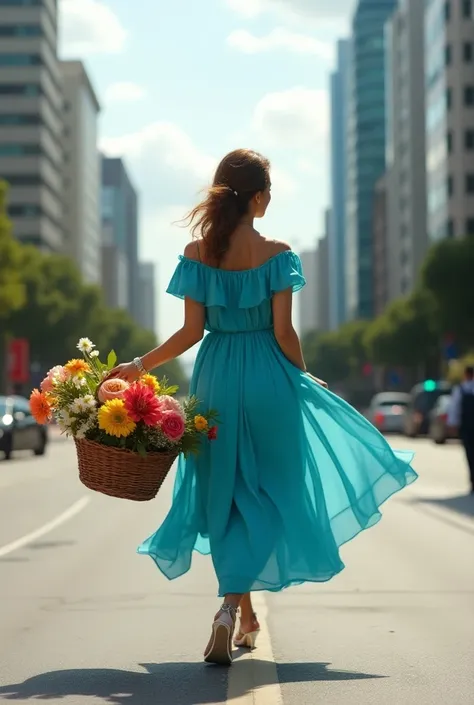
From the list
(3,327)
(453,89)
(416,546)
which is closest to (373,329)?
(453,89)

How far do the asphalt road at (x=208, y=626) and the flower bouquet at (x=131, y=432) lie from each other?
2.61 ft

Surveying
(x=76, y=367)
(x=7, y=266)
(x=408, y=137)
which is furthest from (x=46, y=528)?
(x=408, y=137)

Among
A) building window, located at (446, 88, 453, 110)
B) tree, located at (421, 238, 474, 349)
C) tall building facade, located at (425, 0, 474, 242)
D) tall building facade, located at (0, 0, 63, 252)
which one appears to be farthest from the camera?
tall building facade, located at (0, 0, 63, 252)

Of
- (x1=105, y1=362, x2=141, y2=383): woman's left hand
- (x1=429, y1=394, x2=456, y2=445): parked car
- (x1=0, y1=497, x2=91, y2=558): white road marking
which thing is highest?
(x1=105, y1=362, x2=141, y2=383): woman's left hand

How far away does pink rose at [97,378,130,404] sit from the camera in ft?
22.1

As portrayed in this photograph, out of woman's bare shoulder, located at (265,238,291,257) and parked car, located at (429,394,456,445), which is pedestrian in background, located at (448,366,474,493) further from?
parked car, located at (429,394,456,445)

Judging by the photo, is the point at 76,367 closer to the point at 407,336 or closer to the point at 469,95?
the point at 407,336

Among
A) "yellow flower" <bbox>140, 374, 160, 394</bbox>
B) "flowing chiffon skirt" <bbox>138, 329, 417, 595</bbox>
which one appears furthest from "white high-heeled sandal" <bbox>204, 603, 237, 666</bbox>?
"yellow flower" <bbox>140, 374, 160, 394</bbox>

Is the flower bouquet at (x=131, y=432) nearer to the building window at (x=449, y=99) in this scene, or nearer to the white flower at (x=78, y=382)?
the white flower at (x=78, y=382)

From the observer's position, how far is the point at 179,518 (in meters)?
6.80

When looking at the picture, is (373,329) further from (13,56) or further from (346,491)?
(346,491)

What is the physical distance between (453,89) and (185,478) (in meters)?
98.5

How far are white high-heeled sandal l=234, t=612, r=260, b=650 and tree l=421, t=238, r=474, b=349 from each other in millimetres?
67108

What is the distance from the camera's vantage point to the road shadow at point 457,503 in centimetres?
Result: 1713
